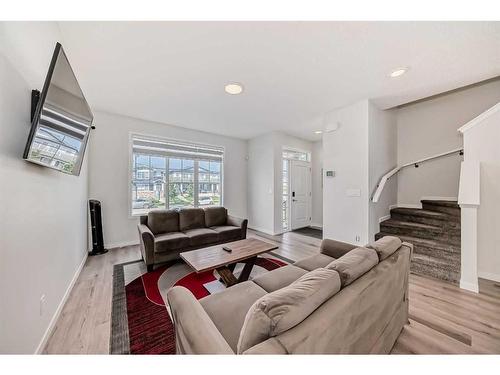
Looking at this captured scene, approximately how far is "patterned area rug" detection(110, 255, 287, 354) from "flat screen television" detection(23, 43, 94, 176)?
1427 millimetres

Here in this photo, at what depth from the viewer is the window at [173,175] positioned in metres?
3.82

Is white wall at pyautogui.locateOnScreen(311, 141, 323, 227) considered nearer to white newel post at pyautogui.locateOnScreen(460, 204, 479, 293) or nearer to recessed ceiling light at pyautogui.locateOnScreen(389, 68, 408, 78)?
recessed ceiling light at pyautogui.locateOnScreen(389, 68, 408, 78)

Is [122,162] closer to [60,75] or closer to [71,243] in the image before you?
[71,243]

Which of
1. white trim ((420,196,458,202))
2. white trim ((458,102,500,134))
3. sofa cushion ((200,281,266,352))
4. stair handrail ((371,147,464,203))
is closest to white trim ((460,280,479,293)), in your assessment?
stair handrail ((371,147,464,203))

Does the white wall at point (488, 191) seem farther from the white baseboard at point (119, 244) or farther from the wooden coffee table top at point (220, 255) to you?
the white baseboard at point (119, 244)

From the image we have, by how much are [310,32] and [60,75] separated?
1.95m

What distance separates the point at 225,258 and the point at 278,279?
716 mm

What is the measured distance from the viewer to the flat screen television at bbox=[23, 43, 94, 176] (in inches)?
42.8

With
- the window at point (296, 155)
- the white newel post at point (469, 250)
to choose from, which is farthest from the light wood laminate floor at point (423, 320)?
the window at point (296, 155)

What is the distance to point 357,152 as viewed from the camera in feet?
10.3

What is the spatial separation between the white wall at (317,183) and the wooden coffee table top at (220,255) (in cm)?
354

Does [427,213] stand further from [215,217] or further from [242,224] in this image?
[215,217]

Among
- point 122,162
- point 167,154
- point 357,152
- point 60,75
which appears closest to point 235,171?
point 167,154
